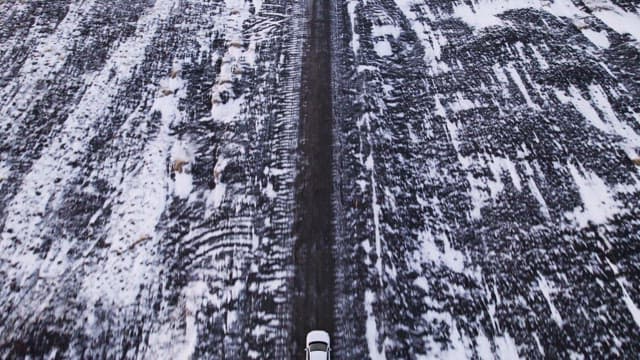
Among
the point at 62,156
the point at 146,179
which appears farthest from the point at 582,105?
the point at 62,156

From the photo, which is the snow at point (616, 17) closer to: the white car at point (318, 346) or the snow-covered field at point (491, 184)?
the snow-covered field at point (491, 184)

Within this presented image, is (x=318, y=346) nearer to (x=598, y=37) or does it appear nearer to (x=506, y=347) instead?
(x=506, y=347)

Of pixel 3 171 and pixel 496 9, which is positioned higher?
pixel 496 9

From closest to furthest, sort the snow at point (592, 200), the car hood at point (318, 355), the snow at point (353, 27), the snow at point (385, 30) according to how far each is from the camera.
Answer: the car hood at point (318, 355), the snow at point (592, 200), the snow at point (353, 27), the snow at point (385, 30)

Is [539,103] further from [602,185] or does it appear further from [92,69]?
[92,69]

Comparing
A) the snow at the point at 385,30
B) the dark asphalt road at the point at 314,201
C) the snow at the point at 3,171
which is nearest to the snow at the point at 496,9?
the snow at the point at 385,30

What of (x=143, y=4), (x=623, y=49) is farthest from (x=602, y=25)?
(x=143, y=4)
